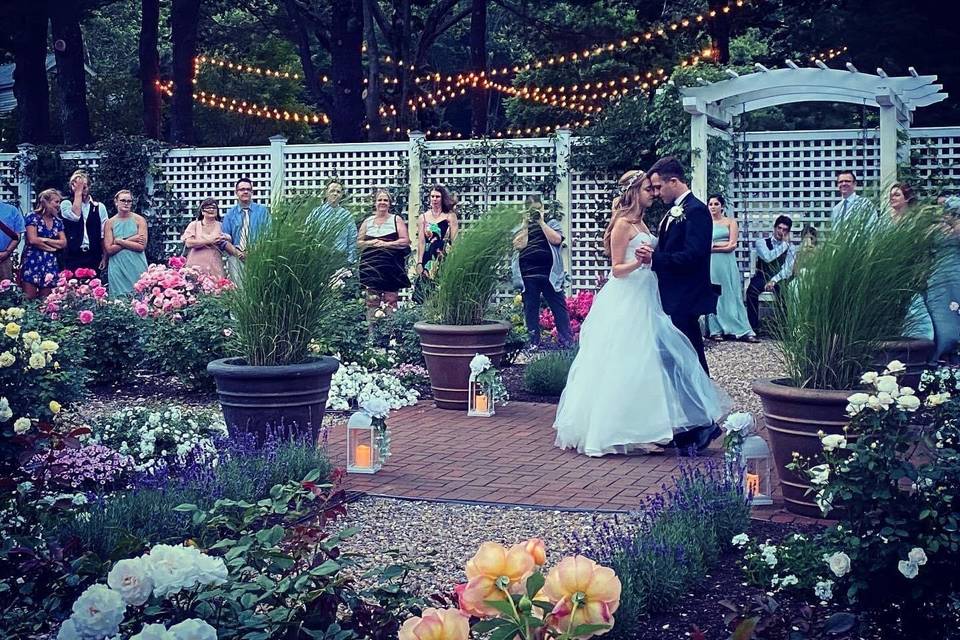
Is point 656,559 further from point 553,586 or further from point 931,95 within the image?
point 931,95

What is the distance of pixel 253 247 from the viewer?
6.09 metres

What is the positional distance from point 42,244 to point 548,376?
537 cm

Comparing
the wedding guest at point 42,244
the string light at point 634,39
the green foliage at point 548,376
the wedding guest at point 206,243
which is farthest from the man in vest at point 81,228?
the string light at point 634,39

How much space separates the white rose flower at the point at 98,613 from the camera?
7.34 ft

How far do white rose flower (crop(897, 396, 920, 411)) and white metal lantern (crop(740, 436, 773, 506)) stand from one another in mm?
1679

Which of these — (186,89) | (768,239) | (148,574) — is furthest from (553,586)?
(186,89)

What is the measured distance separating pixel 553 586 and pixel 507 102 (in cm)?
3458

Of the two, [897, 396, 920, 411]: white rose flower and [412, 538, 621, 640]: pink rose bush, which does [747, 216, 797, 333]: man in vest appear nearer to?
[897, 396, 920, 411]: white rose flower

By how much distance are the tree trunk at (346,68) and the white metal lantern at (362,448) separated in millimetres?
15471

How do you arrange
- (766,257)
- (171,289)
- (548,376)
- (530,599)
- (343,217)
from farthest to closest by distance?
(766,257) < (171,289) < (548,376) < (343,217) < (530,599)

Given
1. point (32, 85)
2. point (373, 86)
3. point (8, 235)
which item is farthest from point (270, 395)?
point (32, 85)

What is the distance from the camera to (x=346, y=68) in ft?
71.4

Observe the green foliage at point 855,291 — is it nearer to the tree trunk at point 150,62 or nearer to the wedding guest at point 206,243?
the wedding guest at point 206,243

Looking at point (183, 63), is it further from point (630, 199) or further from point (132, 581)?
point (132, 581)
